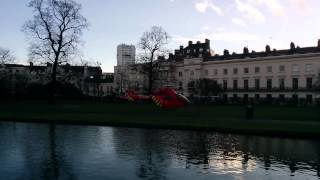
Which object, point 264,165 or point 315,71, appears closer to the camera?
point 264,165

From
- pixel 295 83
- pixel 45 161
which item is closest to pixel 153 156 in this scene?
pixel 45 161

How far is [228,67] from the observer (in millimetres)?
133875

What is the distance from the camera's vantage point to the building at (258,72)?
4579 inches

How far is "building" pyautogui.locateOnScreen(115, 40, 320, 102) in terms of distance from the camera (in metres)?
116

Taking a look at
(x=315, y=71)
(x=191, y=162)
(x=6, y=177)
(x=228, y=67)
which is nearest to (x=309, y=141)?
(x=191, y=162)

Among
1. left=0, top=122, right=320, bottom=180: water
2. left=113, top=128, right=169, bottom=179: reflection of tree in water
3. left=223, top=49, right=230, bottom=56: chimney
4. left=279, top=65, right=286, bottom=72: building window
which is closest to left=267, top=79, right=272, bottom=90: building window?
left=279, top=65, right=286, bottom=72: building window

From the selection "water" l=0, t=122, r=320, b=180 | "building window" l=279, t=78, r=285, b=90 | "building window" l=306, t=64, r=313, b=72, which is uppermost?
"building window" l=306, t=64, r=313, b=72

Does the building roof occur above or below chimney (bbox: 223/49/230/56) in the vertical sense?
below

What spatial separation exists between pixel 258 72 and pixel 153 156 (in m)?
110

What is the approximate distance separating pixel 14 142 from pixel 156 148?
289 inches

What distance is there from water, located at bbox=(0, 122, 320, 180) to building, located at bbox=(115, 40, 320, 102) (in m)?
78.8

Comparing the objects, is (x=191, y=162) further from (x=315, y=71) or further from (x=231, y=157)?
(x=315, y=71)

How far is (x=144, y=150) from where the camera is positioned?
2164cm

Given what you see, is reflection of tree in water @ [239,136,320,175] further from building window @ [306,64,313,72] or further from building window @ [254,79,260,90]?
building window @ [254,79,260,90]
